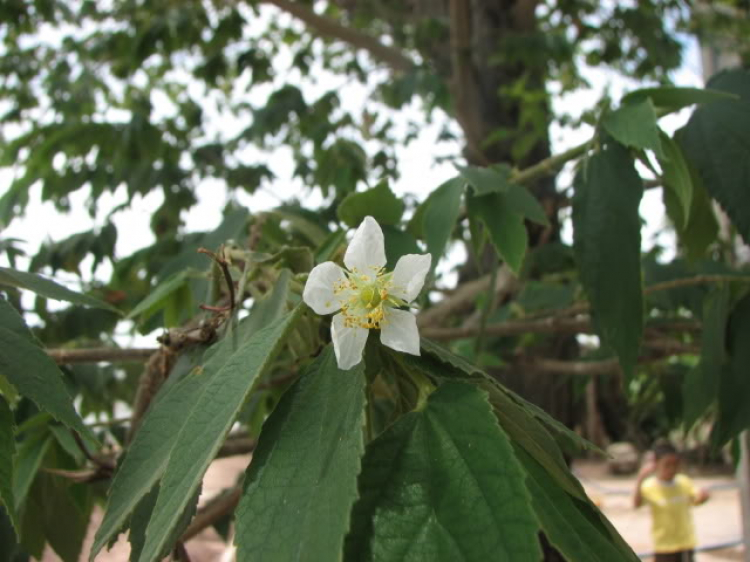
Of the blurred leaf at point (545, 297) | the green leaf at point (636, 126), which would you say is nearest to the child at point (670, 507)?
the blurred leaf at point (545, 297)

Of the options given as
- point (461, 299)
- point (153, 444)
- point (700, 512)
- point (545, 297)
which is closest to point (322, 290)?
point (153, 444)

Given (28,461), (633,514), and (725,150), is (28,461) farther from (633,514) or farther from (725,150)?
(633,514)

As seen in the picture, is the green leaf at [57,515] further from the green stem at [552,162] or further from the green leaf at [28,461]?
the green stem at [552,162]

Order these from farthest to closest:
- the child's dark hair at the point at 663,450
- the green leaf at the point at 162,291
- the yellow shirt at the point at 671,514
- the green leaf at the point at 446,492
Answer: the child's dark hair at the point at 663,450 < the yellow shirt at the point at 671,514 < the green leaf at the point at 162,291 < the green leaf at the point at 446,492

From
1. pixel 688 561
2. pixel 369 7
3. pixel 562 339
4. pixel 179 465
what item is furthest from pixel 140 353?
pixel 688 561

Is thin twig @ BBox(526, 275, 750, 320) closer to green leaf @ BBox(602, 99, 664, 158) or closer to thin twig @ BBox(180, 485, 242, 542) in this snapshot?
green leaf @ BBox(602, 99, 664, 158)

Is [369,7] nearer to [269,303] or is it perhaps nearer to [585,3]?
[585,3]
